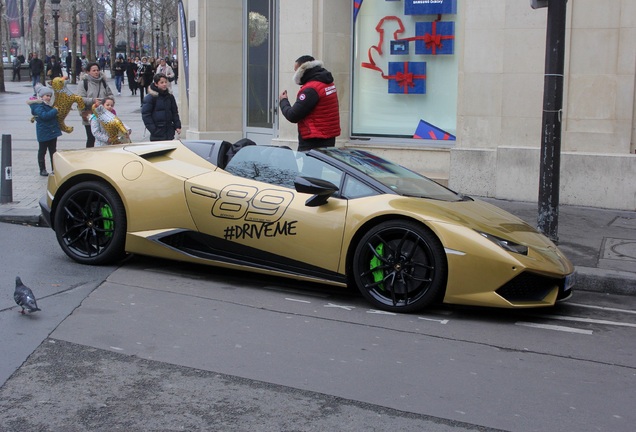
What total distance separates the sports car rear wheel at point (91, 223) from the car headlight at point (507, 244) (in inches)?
128

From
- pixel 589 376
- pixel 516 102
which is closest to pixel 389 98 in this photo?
pixel 516 102

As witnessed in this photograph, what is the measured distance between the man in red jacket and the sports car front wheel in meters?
3.74

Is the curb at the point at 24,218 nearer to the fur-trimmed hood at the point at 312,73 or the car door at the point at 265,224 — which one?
the fur-trimmed hood at the point at 312,73

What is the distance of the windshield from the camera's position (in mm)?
7242

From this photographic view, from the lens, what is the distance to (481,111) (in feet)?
41.5

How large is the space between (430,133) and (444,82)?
0.82m

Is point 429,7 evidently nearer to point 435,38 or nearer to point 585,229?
point 435,38

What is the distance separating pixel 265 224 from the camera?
7168mm

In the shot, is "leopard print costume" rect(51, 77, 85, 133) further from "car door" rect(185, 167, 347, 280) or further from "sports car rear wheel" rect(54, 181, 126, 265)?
"car door" rect(185, 167, 347, 280)

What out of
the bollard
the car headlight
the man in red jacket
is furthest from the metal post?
the bollard

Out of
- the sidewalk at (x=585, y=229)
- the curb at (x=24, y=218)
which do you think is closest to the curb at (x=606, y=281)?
the sidewalk at (x=585, y=229)

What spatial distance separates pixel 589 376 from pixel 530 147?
7.20m

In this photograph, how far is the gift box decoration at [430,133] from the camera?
542 inches

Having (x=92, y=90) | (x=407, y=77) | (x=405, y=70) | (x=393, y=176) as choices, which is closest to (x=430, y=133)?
(x=407, y=77)
